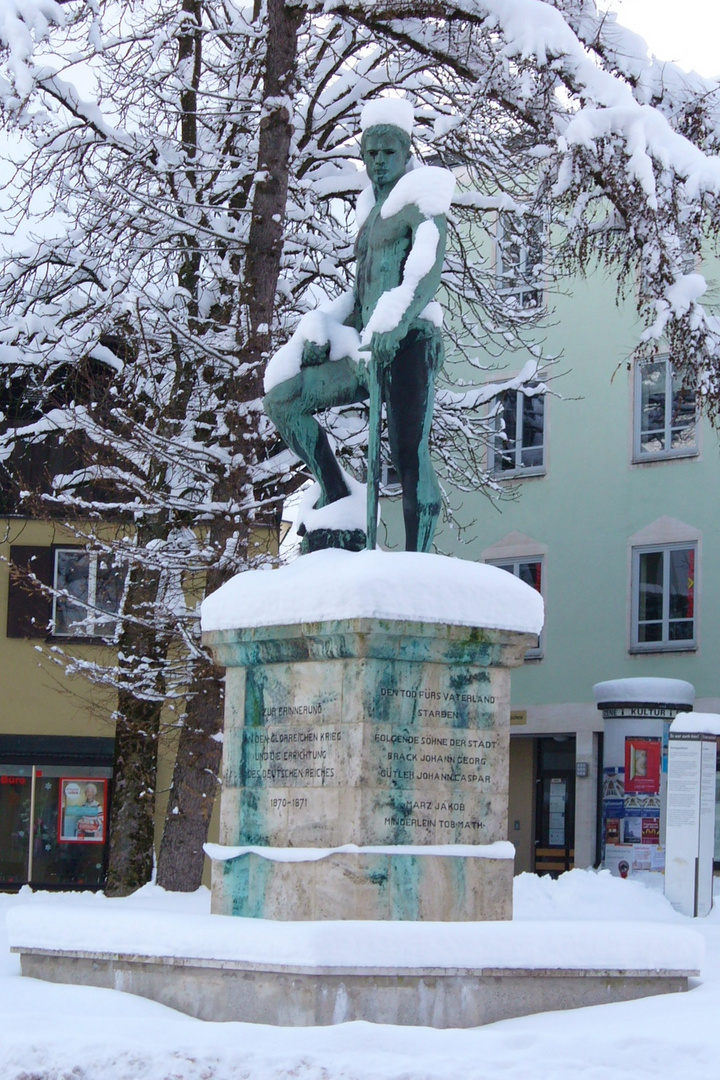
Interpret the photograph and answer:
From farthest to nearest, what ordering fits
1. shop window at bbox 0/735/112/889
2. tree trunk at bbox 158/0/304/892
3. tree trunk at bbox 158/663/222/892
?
shop window at bbox 0/735/112/889 → tree trunk at bbox 158/663/222/892 → tree trunk at bbox 158/0/304/892

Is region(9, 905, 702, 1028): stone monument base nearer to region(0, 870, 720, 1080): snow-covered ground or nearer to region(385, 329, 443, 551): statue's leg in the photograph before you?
region(0, 870, 720, 1080): snow-covered ground

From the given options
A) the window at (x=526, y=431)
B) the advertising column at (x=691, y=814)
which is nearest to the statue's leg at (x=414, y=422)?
the advertising column at (x=691, y=814)

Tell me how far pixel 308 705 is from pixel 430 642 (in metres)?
0.58

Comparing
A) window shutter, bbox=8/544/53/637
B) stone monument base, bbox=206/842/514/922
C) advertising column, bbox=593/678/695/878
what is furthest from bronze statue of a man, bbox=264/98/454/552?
Answer: window shutter, bbox=8/544/53/637

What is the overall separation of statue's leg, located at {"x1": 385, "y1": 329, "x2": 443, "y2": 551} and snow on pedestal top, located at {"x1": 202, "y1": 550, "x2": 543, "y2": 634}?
48 cm

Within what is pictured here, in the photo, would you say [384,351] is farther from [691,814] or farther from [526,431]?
[526,431]

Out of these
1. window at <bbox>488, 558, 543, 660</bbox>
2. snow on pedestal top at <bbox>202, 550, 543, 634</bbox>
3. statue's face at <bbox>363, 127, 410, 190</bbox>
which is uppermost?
window at <bbox>488, 558, 543, 660</bbox>

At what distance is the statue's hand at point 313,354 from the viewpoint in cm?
771

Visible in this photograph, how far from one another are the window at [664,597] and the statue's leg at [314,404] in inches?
737

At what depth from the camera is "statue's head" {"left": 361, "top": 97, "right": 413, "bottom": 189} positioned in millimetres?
7574

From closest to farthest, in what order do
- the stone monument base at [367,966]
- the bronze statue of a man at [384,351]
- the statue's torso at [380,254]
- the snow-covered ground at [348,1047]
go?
the snow-covered ground at [348,1047]
the stone monument base at [367,966]
the bronze statue of a man at [384,351]
the statue's torso at [380,254]

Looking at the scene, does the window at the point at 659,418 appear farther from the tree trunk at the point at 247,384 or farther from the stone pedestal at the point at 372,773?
the stone pedestal at the point at 372,773

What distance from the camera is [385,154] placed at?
762 centimetres

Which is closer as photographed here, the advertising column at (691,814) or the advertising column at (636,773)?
the advertising column at (691,814)
